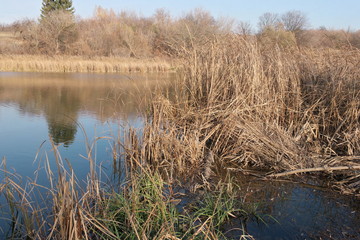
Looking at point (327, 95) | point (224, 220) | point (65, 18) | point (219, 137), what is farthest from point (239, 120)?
point (65, 18)

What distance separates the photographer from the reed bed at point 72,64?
15.6 meters

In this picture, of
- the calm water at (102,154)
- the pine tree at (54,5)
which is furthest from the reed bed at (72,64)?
the pine tree at (54,5)

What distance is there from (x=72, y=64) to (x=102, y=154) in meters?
13.5

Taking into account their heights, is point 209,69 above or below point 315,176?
above

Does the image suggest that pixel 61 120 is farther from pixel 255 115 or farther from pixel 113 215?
pixel 113 215

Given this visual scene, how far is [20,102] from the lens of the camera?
8008 mm

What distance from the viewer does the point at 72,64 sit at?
16562mm

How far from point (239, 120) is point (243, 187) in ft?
3.35

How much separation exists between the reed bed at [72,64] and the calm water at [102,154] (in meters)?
7.38

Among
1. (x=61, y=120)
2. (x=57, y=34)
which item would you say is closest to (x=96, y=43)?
(x=57, y=34)

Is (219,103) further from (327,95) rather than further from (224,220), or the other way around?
(224,220)

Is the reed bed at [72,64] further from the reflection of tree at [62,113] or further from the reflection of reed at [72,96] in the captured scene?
the reflection of tree at [62,113]

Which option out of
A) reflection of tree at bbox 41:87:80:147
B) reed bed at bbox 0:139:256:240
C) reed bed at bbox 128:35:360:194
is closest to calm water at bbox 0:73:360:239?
reflection of tree at bbox 41:87:80:147

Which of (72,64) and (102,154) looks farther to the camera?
(72,64)
